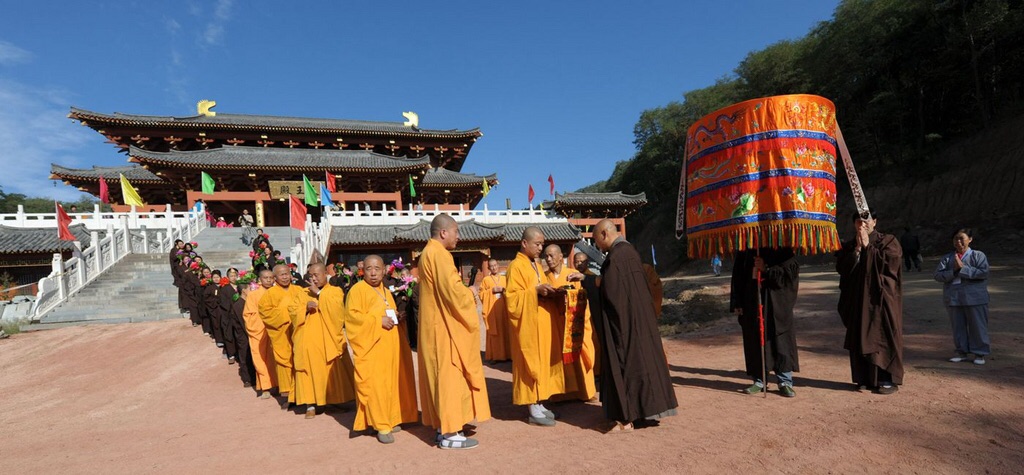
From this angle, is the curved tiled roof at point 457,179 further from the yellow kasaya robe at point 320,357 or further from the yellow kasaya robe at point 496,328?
the yellow kasaya robe at point 320,357

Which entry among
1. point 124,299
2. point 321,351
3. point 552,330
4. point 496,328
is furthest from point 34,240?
point 552,330

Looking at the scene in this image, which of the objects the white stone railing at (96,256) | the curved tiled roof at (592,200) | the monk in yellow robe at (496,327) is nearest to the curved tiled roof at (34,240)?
the white stone railing at (96,256)

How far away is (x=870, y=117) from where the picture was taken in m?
23.4

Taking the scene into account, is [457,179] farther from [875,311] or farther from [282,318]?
[875,311]

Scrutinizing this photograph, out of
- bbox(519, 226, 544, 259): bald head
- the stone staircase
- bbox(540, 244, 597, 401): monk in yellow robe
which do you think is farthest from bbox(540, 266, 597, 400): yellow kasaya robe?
the stone staircase

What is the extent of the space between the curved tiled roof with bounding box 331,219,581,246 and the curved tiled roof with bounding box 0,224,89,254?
876 centimetres

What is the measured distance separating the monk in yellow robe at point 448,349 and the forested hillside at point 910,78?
23288 millimetres

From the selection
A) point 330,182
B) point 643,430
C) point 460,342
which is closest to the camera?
point 460,342

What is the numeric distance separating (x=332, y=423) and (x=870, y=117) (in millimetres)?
29293

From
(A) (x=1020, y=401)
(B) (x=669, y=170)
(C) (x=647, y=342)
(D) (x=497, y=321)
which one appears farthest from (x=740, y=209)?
(B) (x=669, y=170)

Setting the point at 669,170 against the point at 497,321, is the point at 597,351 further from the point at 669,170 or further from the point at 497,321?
the point at 669,170

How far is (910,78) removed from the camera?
77.3 ft

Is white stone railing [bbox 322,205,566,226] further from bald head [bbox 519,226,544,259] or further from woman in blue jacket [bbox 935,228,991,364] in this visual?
woman in blue jacket [bbox 935,228,991,364]

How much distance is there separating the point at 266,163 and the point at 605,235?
2242cm
